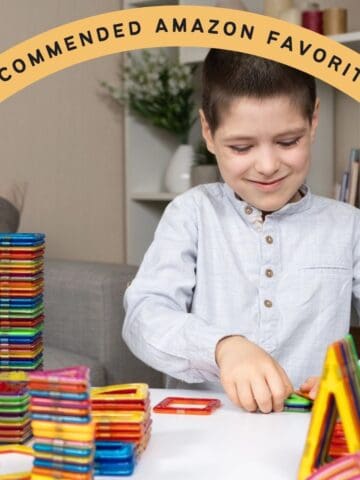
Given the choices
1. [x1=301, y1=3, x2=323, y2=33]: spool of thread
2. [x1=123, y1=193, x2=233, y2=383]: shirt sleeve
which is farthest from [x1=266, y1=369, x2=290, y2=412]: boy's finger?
[x1=301, y1=3, x2=323, y2=33]: spool of thread

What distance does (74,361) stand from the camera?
185 centimetres

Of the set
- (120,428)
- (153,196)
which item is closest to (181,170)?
(153,196)

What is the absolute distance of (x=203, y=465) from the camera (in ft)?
1.94

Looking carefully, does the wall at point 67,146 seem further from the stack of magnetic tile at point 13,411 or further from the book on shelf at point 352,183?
the stack of magnetic tile at point 13,411

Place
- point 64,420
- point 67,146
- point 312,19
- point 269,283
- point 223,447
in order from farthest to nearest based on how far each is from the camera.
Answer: point 67,146 < point 312,19 < point 269,283 < point 223,447 < point 64,420

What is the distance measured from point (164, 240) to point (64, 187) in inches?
70.5

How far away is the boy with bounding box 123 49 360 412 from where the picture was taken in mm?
999

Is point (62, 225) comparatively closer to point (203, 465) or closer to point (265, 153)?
point (265, 153)

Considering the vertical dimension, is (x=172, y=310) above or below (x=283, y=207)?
below

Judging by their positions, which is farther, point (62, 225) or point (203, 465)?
point (62, 225)

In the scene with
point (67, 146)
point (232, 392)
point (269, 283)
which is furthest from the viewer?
point (67, 146)

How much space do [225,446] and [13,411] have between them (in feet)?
0.54

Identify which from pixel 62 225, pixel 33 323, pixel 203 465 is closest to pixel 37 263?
pixel 33 323

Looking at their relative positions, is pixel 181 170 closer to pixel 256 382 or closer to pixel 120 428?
pixel 256 382
